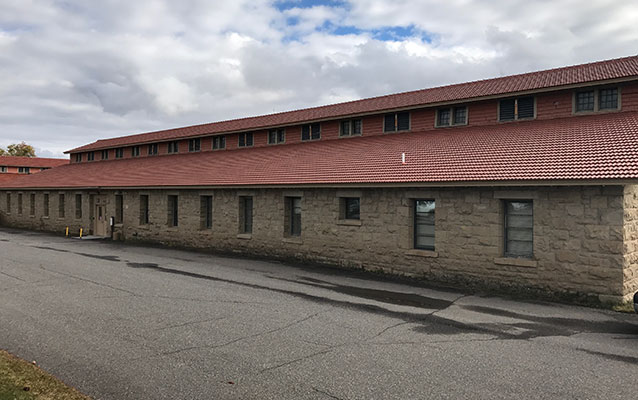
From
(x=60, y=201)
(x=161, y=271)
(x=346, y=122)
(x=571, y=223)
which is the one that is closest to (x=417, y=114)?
(x=346, y=122)

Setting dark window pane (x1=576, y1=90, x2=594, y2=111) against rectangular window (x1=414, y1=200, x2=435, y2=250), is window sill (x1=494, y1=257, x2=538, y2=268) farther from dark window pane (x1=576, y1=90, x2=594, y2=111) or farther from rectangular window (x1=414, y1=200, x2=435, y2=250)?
dark window pane (x1=576, y1=90, x2=594, y2=111)

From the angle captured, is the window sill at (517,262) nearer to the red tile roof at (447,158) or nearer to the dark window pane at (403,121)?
the red tile roof at (447,158)

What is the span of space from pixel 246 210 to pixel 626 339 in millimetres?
15011

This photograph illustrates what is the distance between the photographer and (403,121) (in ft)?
67.7

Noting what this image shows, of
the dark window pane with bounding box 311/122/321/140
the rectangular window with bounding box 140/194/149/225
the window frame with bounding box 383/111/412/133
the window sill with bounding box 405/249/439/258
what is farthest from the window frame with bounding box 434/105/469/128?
the rectangular window with bounding box 140/194/149/225

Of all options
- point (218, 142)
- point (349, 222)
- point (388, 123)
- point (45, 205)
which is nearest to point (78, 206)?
point (45, 205)

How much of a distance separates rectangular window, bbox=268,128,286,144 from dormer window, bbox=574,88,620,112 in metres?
14.6

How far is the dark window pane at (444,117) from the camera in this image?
19.3 metres

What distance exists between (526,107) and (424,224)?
7.10 m

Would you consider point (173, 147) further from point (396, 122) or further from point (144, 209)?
point (396, 122)

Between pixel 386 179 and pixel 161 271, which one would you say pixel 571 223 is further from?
pixel 161 271

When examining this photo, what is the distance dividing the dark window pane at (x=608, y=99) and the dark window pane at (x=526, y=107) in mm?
2264

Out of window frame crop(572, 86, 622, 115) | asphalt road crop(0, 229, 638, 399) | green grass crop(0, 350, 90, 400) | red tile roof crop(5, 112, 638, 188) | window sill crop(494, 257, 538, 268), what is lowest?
asphalt road crop(0, 229, 638, 399)

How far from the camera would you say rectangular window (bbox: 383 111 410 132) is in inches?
808
